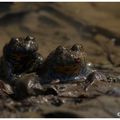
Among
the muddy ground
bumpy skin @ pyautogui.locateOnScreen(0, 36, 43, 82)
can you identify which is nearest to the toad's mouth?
the muddy ground

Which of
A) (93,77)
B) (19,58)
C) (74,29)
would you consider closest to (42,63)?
(19,58)

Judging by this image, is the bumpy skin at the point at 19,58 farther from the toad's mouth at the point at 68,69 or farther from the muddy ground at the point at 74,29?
the muddy ground at the point at 74,29

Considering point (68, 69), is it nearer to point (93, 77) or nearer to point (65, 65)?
point (65, 65)

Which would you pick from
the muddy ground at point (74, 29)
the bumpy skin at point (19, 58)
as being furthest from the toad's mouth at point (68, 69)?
the bumpy skin at point (19, 58)

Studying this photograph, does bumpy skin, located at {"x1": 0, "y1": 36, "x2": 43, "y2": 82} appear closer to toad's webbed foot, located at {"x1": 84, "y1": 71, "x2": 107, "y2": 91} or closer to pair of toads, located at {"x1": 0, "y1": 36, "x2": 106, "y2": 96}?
pair of toads, located at {"x1": 0, "y1": 36, "x2": 106, "y2": 96}

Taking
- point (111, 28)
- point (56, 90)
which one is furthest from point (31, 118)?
point (111, 28)

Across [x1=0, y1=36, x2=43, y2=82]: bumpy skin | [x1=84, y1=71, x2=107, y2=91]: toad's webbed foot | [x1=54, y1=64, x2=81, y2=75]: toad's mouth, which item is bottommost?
[x1=84, y1=71, x2=107, y2=91]: toad's webbed foot

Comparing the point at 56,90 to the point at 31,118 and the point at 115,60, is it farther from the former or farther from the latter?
the point at 115,60

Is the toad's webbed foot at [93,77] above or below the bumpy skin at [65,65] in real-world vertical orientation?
below
